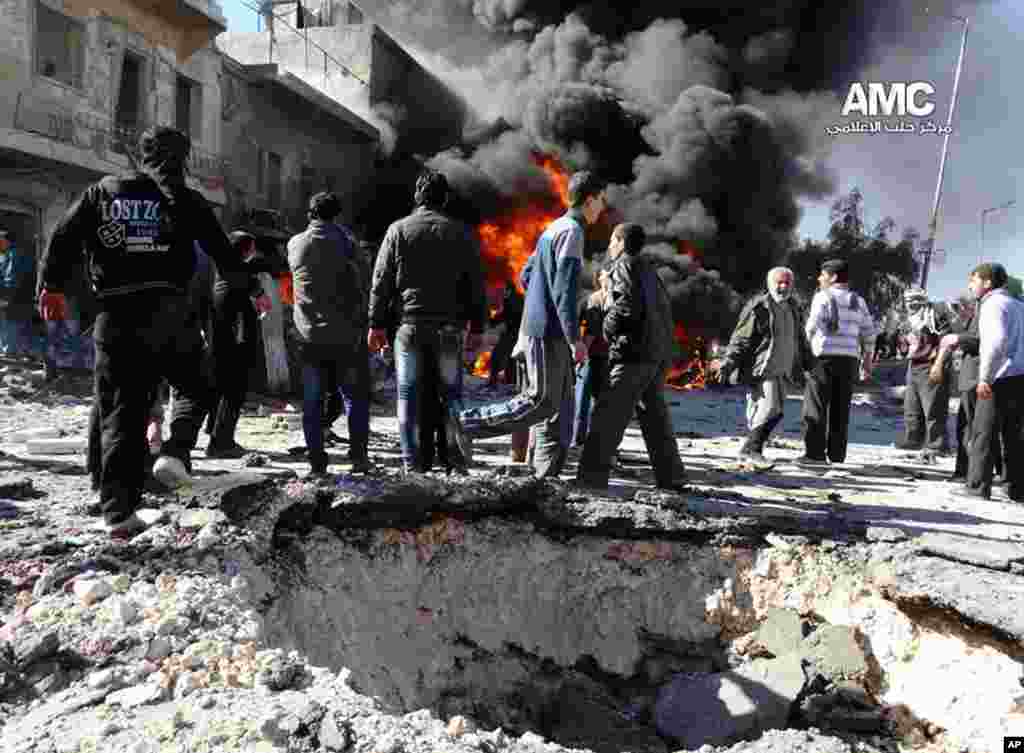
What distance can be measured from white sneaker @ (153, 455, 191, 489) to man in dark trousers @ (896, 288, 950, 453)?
6703 mm

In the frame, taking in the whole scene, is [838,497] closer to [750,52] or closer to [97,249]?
[97,249]

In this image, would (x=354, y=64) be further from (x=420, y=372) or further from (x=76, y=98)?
(x=420, y=372)

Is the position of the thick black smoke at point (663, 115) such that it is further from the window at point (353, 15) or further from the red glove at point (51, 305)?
the red glove at point (51, 305)

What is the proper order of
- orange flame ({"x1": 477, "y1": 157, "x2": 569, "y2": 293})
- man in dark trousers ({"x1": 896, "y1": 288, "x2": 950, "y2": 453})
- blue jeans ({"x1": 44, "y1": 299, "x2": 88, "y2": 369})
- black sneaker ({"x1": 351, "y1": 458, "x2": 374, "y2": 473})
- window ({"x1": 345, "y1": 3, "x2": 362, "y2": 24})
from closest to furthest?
1. black sneaker ({"x1": 351, "y1": 458, "x2": 374, "y2": 473})
2. man in dark trousers ({"x1": 896, "y1": 288, "x2": 950, "y2": 453})
3. blue jeans ({"x1": 44, "y1": 299, "x2": 88, "y2": 369})
4. orange flame ({"x1": 477, "y1": 157, "x2": 569, "y2": 293})
5. window ({"x1": 345, "y1": 3, "x2": 362, "y2": 24})

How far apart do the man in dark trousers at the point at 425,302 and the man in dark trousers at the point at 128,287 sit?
52.9 inches

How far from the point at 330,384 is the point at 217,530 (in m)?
2.04

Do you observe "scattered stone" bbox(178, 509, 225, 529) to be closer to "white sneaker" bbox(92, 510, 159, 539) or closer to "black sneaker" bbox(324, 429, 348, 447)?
"white sneaker" bbox(92, 510, 159, 539)

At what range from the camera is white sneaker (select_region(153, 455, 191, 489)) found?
13.3 ft

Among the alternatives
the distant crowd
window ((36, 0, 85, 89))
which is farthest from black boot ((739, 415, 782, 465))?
window ((36, 0, 85, 89))

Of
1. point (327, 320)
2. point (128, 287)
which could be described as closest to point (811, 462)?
point (327, 320)

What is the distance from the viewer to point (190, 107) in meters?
16.9

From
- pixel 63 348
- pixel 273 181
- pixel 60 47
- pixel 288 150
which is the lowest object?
pixel 63 348

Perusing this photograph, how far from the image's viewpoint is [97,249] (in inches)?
132

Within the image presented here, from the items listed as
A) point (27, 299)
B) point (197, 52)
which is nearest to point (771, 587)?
point (27, 299)
